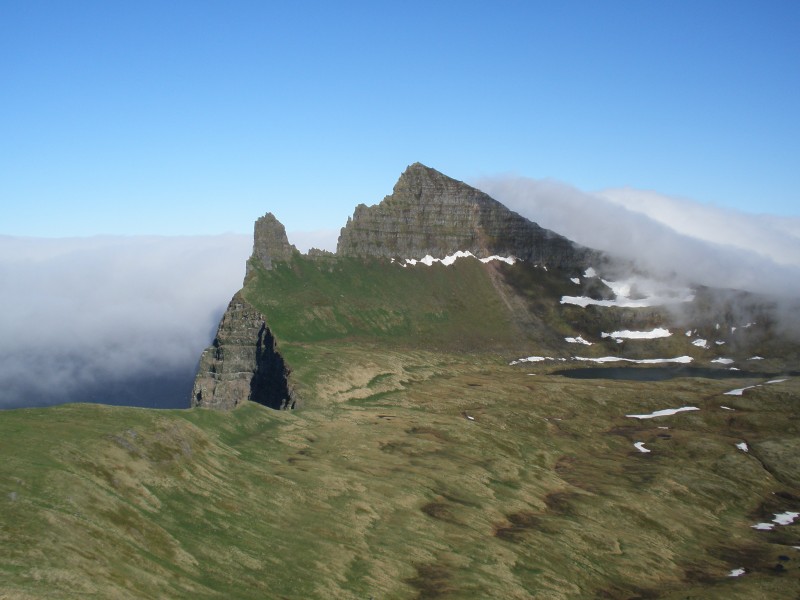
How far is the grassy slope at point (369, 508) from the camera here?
6172 centimetres

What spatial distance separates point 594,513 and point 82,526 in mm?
87244

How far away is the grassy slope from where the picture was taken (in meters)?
61.7

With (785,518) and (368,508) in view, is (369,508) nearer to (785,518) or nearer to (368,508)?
(368,508)

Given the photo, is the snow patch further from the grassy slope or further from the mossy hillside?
the mossy hillside

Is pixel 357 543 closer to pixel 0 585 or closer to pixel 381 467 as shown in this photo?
pixel 381 467

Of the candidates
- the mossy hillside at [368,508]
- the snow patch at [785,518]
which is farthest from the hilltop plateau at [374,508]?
the snow patch at [785,518]

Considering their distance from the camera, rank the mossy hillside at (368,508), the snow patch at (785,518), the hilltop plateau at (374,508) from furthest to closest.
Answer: the snow patch at (785,518), the hilltop plateau at (374,508), the mossy hillside at (368,508)

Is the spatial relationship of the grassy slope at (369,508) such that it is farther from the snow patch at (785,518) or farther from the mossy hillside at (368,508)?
the snow patch at (785,518)

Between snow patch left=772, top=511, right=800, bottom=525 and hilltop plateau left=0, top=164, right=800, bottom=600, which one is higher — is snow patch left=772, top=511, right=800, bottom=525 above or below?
below

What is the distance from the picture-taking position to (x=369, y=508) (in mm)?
100750

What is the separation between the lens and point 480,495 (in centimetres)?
12094

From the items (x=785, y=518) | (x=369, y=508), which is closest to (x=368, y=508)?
(x=369, y=508)

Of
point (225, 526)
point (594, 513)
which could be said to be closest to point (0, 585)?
point (225, 526)

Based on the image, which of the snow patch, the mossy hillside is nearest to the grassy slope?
the mossy hillside
